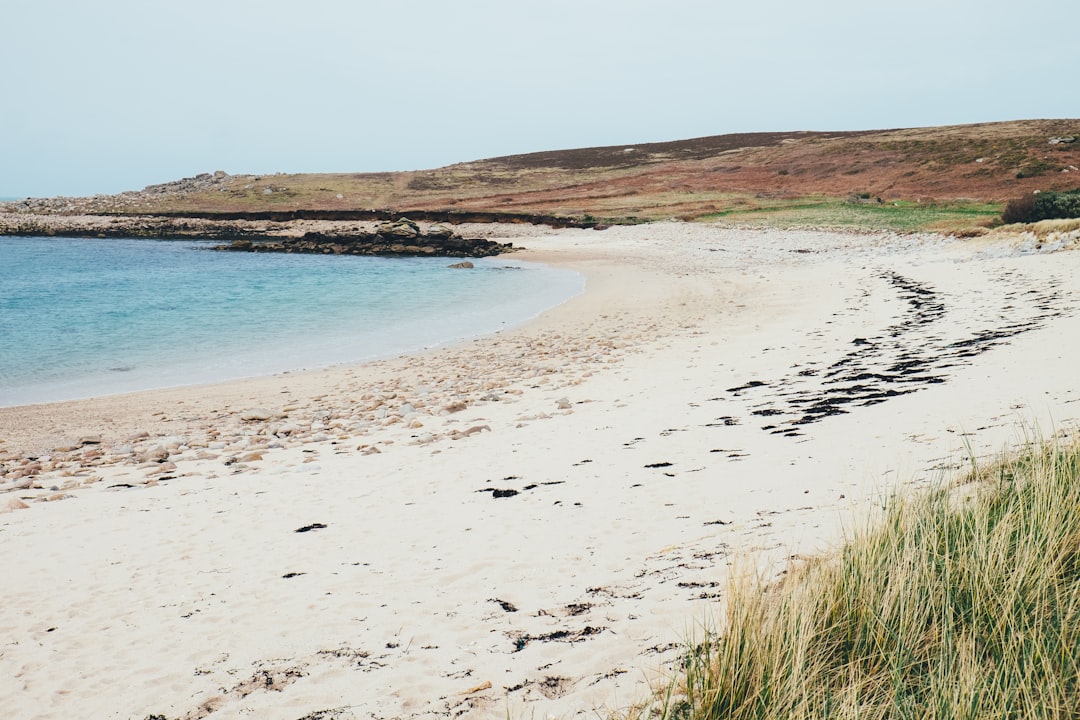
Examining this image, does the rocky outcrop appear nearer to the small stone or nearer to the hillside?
the hillside

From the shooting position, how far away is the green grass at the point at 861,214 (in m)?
34.1

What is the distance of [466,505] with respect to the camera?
250 inches

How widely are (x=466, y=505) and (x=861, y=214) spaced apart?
134ft

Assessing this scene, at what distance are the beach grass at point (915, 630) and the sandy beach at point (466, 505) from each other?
1.08 ft

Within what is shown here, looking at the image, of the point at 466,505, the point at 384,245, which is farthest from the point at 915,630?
the point at 384,245

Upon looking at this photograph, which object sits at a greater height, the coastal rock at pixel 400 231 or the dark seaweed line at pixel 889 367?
the coastal rock at pixel 400 231

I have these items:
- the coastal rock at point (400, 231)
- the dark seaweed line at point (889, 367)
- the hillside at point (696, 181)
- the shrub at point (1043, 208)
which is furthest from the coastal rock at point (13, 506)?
the hillside at point (696, 181)

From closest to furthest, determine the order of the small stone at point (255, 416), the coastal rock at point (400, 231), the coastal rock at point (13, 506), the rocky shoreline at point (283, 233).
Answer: the coastal rock at point (13, 506) < the small stone at point (255, 416) < the rocky shoreline at point (283, 233) < the coastal rock at point (400, 231)

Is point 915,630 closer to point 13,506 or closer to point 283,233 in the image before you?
point 13,506

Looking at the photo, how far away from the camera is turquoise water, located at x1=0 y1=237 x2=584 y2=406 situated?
53.7ft

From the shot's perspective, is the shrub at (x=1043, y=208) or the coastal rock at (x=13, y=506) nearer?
the coastal rock at (x=13, y=506)

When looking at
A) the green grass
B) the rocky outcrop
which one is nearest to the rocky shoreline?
the rocky outcrop

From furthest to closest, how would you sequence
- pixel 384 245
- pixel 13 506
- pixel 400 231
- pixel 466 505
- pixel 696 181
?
1. pixel 696 181
2. pixel 400 231
3. pixel 384 245
4. pixel 13 506
5. pixel 466 505

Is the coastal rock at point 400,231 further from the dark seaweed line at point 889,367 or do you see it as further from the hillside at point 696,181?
the dark seaweed line at point 889,367
